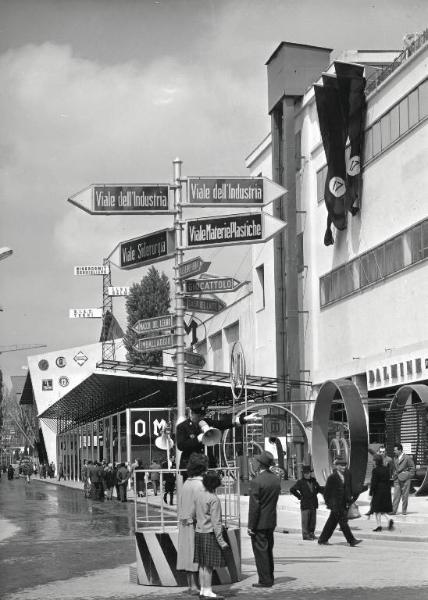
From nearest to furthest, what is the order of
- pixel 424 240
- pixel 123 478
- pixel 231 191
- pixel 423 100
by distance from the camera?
1. pixel 231 191
2. pixel 424 240
3. pixel 423 100
4. pixel 123 478

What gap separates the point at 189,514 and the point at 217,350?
2437 inches

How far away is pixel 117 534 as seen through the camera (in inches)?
930

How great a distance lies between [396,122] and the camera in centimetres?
4031

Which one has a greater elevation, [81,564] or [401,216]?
[401,216]

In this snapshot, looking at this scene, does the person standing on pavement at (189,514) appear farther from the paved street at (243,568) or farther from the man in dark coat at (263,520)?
the man in dark coat at (263,520)

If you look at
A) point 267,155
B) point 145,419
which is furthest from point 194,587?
point 267,155

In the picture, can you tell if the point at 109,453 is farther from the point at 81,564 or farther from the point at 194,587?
the point at 194,587

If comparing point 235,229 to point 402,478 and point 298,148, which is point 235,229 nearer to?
point 402,478

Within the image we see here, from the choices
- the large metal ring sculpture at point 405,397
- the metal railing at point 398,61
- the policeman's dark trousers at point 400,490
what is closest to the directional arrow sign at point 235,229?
the policeman's dark trousers at point 400,490

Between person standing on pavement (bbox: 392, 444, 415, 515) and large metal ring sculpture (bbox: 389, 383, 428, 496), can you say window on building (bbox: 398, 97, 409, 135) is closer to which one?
large metal ring sculpture (bbox: 389, 383, 428, 496)

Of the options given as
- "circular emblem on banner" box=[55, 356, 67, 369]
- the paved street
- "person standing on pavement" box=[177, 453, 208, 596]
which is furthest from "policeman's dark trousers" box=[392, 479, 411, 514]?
"circular emblem on banner" box=[55, 356, 67, 369]

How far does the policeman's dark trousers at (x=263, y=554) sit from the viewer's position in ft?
42.8

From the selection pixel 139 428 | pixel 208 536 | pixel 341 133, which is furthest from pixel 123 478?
pixel 208 536

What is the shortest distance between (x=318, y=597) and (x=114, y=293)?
289 ft
